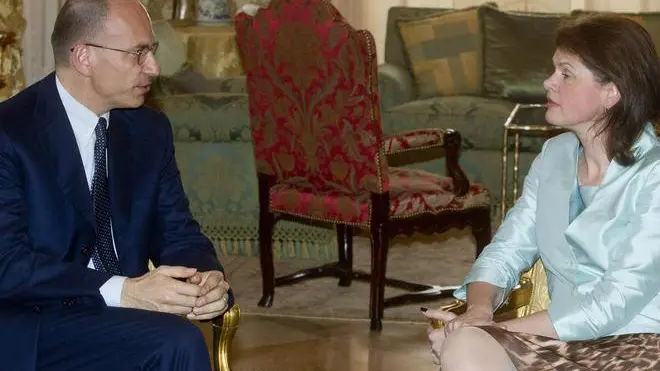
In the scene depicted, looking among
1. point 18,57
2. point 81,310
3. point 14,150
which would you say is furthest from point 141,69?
point 18,57

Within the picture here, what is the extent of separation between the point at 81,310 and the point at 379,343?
2082mm

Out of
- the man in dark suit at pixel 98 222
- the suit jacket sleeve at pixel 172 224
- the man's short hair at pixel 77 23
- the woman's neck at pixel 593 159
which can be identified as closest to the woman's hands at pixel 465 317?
the woman's neck at pixel 593 159

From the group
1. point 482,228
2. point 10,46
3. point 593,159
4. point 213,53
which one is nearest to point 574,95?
point 593,159

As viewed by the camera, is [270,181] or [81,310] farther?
[270,181]

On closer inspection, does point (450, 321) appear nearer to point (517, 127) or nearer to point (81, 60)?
point (81, 60)

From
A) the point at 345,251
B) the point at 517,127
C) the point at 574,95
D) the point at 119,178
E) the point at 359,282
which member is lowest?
the point at 359,282

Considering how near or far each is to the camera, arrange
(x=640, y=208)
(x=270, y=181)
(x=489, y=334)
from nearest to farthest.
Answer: (x=489, y=334) → (x=640, y=208) → (x=270, y=181)

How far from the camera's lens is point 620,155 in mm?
2668

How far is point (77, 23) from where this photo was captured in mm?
2834

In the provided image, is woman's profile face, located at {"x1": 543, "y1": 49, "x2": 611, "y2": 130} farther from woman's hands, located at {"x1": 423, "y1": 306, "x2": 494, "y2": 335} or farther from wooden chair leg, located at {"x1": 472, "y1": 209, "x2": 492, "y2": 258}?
wooden chair leg, located at {"x1": 472, "y1": 209, "x2": 492, "y2": 258}

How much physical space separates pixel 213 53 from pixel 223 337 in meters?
5.31

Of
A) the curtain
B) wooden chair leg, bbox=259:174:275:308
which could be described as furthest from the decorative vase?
wooden chair leg, bbox=259:174:275:308

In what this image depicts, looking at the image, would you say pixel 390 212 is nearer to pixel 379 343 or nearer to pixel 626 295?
pixel 379 343

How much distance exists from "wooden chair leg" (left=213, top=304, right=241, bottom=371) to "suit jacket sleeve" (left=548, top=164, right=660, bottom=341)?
70 centimetres
